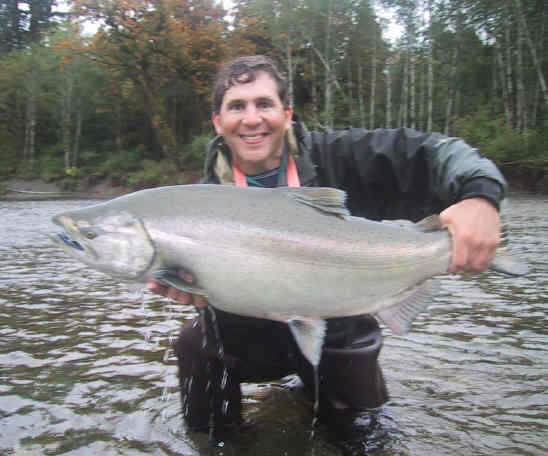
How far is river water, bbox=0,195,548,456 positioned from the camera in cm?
259

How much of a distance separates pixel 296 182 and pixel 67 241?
124cm

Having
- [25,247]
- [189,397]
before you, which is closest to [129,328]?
[189,397]

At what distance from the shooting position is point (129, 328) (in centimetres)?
450

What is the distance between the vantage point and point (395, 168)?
2791mm

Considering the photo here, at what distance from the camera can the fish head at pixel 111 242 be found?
202cm

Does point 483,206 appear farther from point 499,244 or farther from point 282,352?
point 282,352

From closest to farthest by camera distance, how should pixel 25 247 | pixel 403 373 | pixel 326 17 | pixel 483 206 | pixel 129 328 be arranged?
1. pixel 483 206
2. pixel 403 373
3. pixel 129 328
4. pixel 25 247
5. pixel 326 17

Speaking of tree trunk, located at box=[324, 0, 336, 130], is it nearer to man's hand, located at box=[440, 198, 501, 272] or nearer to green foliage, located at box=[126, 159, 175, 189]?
green foliage, located at box=[126, 159, 175, 189]

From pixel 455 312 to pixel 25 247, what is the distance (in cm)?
803

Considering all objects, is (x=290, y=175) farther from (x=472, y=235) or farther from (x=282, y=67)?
(x=282, y=67)

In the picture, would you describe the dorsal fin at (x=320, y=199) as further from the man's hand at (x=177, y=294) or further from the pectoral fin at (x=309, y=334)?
the man's hand at (x=177, y=294)

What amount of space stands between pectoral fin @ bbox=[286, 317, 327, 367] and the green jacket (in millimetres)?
943

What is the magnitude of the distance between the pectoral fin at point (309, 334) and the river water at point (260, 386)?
28.8 inches

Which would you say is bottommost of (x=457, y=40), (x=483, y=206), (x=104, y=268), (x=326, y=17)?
(x=104, y=268)
